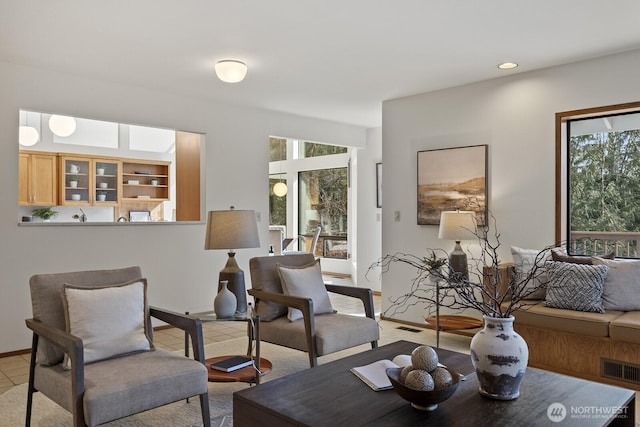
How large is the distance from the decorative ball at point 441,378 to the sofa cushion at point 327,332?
4.54ft

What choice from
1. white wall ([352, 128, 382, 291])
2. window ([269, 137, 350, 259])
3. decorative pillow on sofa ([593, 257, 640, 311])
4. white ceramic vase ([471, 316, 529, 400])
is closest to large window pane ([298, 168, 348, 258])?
window ([269, 137, 350, 259])

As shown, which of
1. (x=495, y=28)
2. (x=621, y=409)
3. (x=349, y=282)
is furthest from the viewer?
(x=349, y=282)

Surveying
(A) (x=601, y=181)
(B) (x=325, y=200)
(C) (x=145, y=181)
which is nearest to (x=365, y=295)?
(A) (x=601, y=181)

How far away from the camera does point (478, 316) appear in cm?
471

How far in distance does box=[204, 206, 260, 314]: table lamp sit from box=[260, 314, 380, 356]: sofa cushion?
0.30 m

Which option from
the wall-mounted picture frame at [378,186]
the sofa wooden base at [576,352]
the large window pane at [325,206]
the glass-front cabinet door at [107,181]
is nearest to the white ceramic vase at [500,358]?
the sofa wooden base at [576,352]

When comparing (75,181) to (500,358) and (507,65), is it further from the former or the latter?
(500,358)

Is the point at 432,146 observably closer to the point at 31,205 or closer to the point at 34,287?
the point at 34,287

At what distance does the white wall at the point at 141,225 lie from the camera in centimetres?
416

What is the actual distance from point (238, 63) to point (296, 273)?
180 centimetres

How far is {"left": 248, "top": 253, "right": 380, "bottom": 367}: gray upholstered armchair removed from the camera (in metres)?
3.16

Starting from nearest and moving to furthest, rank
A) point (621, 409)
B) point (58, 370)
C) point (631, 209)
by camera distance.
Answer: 1. point (621, 409)
2. point (58, 370)
3. point (631, 209)

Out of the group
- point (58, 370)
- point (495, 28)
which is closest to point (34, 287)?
point (58, 370)

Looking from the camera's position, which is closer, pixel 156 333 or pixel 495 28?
pixel 495 28
